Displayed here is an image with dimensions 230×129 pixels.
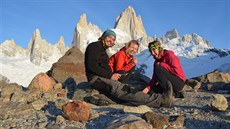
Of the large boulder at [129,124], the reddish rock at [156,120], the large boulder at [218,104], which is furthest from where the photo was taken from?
the large boulder at [218,104]

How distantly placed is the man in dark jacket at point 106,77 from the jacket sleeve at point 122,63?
28 cm

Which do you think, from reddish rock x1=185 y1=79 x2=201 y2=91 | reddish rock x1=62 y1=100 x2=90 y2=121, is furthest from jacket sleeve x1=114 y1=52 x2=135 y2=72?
reddish rock x1=185 y1=79 x2=201 y2=91

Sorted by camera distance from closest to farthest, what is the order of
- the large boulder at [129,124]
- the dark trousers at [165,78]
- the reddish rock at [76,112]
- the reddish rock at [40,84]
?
the large boulder at [129,124], the reddish rock at [76,112], the dark trousers at [165,78], the reddish rock at [40,84]

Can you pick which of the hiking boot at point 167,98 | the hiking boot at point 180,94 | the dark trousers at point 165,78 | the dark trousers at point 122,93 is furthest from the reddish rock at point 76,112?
the hiking boot at point 180,94

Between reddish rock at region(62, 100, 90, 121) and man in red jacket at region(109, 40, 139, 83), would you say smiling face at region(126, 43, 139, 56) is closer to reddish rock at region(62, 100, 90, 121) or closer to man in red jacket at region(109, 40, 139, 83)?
man in red jacket at region(109, 40, 139, 83)

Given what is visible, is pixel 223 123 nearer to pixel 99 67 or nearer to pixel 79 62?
pixel 99 67

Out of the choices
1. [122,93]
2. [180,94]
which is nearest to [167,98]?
[122,93]

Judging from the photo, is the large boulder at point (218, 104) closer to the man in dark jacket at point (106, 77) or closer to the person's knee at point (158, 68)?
the man in dark jacket at point (106, 77)

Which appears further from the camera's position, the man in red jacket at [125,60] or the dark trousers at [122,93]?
the man in red jacket at [125,60]

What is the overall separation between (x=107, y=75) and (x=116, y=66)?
0.47m

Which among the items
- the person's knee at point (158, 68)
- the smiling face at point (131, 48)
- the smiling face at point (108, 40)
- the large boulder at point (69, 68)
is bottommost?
the person's knee at point (158, 68)

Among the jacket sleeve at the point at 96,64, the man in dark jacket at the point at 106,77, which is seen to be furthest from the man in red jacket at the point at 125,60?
the jacket sleeve at the point at 96,64

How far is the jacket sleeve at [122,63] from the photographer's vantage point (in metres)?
8.35

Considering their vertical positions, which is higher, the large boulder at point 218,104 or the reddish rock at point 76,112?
the large boulder at point 218,104
